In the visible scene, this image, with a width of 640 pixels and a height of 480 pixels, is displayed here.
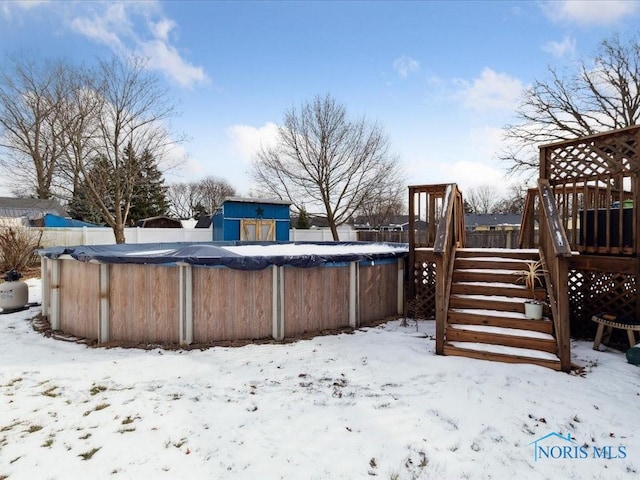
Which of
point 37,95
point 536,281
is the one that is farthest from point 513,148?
point 37,95

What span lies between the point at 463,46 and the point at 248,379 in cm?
921

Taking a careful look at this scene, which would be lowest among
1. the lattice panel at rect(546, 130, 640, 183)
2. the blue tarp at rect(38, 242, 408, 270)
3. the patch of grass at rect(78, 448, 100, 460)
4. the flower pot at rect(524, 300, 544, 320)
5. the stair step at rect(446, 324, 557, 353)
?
the patch of grass at rect(78, 448, 100, 460)

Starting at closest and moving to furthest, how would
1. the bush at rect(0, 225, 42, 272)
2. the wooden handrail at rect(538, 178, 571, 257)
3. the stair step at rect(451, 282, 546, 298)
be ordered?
the wooden handrail at rect(538, 178, 571, 257), the stair step at rect(451, 282, 546, 298), the bush at rect(0, 225, 42, 272)

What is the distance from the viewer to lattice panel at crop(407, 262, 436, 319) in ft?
19.1

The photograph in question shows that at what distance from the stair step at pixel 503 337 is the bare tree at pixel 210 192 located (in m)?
41.8

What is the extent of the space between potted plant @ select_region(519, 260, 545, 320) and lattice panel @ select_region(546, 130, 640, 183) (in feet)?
4.38

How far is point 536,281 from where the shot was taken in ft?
15.9

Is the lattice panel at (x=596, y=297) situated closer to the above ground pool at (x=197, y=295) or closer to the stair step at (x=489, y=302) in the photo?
the stair step at (x=489, y=302)

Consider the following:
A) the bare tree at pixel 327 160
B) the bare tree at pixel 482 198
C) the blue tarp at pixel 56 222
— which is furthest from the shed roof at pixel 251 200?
the bare tree at pixel 482 198

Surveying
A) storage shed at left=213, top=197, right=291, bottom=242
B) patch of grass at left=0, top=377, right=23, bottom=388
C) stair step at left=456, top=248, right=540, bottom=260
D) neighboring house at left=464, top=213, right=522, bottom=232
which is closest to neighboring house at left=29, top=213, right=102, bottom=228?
storage shed at left=213, top=197, right=291, bottom=242

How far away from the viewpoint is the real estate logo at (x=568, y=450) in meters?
2.19

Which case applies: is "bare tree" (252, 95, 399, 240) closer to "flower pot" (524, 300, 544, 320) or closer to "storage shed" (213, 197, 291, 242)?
"storage shed" (213, 197, 291, 242)

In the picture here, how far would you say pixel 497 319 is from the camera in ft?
14.0

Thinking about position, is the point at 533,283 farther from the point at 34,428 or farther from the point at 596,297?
the point at 34,428
